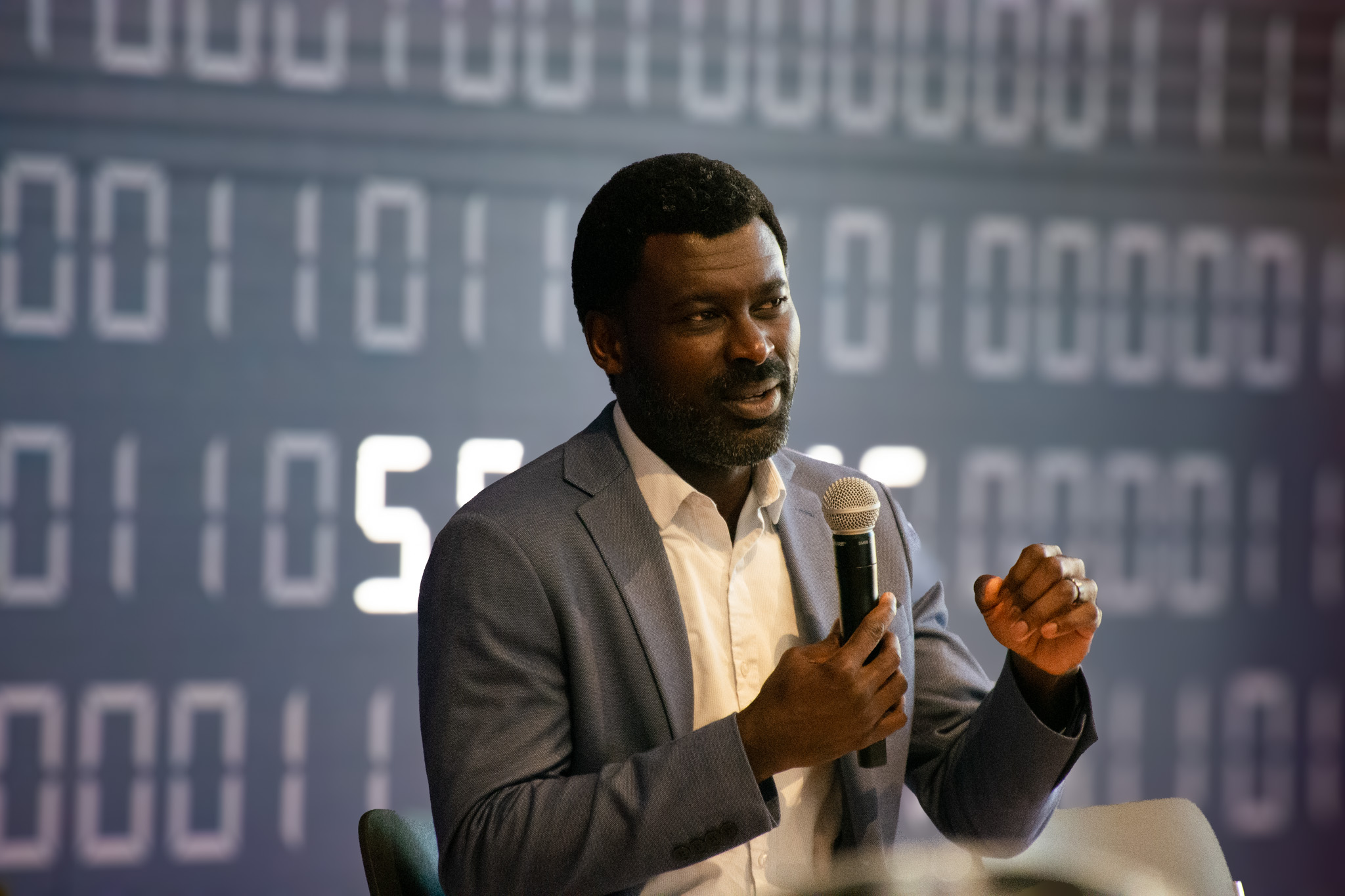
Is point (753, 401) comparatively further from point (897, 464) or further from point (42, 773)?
point (42, 773)

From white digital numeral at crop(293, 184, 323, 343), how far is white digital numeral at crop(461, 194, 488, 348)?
1.12ft

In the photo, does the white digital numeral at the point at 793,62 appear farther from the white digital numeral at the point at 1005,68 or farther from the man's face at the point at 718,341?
the man's face at the point at 718,341

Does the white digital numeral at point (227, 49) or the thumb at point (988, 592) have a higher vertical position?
the white digital numeral at point (227, 49)

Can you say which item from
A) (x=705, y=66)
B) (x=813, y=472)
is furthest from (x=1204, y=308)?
(x=813, y=472)

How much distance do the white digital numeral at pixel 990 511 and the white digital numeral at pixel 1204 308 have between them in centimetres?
55

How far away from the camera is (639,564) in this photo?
127cm

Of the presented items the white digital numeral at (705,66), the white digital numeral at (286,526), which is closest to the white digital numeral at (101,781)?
the white digital numeral at (286,526)

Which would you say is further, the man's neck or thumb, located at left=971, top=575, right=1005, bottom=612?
the man's neck

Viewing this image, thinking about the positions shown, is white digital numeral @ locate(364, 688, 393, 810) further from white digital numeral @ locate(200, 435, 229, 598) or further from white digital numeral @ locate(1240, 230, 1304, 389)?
white digital numeral @ locate(1240, 230, 1304, 389)

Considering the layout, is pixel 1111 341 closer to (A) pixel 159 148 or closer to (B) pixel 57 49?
(A) pixel 159 148

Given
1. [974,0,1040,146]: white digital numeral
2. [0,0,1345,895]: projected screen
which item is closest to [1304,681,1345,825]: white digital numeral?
[0,0,1345,895]: projected screen

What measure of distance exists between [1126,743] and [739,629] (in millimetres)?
2230

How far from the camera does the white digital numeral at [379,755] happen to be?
9.19 feet

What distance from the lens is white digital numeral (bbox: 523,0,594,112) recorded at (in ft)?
9.35
